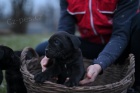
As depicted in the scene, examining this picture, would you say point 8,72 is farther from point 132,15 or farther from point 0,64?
point 132,15

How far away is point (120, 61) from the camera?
3.10m

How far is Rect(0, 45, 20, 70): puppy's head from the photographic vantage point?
275 cm

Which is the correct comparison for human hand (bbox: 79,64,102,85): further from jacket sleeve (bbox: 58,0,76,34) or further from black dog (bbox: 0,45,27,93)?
jacket sleeve (bbox: 58,0,76,34)

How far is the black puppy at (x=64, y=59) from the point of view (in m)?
2.26

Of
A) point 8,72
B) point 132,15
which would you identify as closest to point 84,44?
point 132,15

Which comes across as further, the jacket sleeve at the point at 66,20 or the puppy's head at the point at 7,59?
the jacket sleeve at the point at 66,20

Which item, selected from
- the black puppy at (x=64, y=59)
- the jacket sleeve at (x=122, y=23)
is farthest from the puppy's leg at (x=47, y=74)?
the jacket sleeve at (x=122, y=23)

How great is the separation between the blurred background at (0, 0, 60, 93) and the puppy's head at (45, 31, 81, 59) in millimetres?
1192

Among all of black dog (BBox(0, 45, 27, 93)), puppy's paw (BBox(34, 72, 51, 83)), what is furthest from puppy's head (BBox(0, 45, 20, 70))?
puppy's paw (BBox(34, 72, 51, 83))

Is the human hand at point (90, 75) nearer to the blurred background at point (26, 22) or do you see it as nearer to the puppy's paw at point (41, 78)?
the puppy's paw at point (41, 78)

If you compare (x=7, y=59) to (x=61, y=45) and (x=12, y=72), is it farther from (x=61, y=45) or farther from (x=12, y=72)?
(x=61, y=45)

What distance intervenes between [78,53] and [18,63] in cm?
66

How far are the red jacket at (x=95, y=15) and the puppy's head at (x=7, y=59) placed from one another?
0.72 m

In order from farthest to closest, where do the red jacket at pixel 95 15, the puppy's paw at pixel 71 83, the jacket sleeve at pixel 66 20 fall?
1. the jacket sleeve at pixel 66 20
2. the red jacket at pixel 95 15
3. the puppy's paw at pixel 71 83
